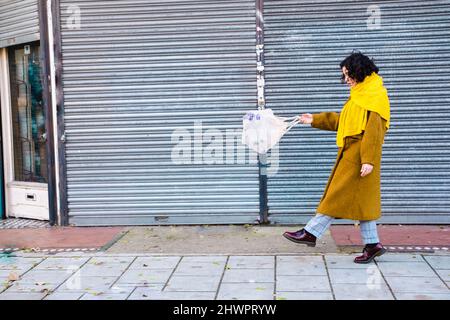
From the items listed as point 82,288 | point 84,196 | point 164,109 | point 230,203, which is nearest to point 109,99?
point 164,109

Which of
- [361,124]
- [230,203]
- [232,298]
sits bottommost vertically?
[232,298]

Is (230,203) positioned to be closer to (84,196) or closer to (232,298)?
(84,196)

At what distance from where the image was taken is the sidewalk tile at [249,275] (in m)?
5.37

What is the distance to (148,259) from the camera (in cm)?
613

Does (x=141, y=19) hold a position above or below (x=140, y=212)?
above

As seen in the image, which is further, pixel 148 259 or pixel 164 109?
pixel 164 109

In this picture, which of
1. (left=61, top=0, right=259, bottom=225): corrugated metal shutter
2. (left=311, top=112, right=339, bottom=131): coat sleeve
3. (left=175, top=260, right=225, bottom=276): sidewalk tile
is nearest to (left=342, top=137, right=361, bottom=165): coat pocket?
(left=311, top=112, right=339, bottom=131): coat sleeve

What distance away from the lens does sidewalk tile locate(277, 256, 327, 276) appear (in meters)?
5.52

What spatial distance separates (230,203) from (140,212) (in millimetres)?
1215

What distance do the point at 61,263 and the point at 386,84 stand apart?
4.47 m

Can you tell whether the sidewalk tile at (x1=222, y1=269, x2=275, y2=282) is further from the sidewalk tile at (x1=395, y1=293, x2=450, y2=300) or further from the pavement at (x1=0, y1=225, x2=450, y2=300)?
the sidewalk tile at (x1=395, y1=293, x2=450, y2=300)

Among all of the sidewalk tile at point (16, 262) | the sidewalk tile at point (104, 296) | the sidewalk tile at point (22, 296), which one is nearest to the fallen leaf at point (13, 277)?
the sidewalk tile at point (16, 262)

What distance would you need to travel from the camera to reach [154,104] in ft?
24.6

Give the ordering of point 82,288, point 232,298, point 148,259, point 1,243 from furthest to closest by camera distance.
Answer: point 1,243 → point 148,259 → point 82,288 → point 232,298
